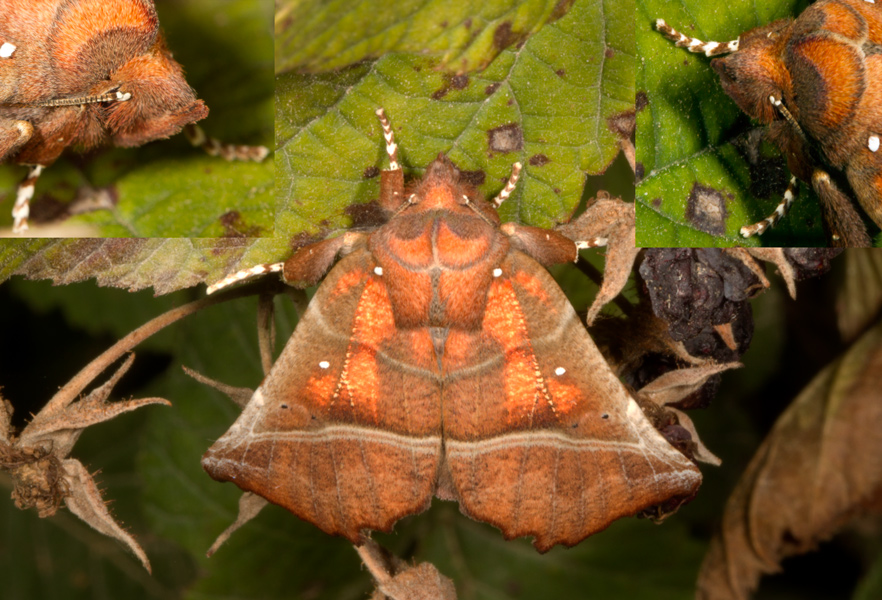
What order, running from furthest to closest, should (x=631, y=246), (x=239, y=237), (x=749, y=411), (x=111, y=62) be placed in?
(x=749, y=411) < (x=239, y=237) < (x=111, y=62) < (x=631, y=246)

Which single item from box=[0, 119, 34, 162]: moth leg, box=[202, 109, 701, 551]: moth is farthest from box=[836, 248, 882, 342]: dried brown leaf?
box=[0, 119, 34, 162]: moth leg

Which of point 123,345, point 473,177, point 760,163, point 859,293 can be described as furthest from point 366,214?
point 859,293

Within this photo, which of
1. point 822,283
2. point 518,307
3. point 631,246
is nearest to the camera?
point 631,246

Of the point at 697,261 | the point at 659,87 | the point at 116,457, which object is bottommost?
the point at 116,457

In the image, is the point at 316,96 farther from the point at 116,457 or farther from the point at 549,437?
the point at 116,457

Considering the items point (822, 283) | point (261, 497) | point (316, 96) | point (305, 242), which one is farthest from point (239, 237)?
point (822, 283)

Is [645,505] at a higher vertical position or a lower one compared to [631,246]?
lower

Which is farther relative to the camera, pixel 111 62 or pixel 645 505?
pixel 111 62

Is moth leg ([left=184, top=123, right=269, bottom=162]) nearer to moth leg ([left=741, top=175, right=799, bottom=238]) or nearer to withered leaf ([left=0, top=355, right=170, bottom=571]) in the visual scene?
withered leaf ([left=0, top=355, right=170, bottom=571])
